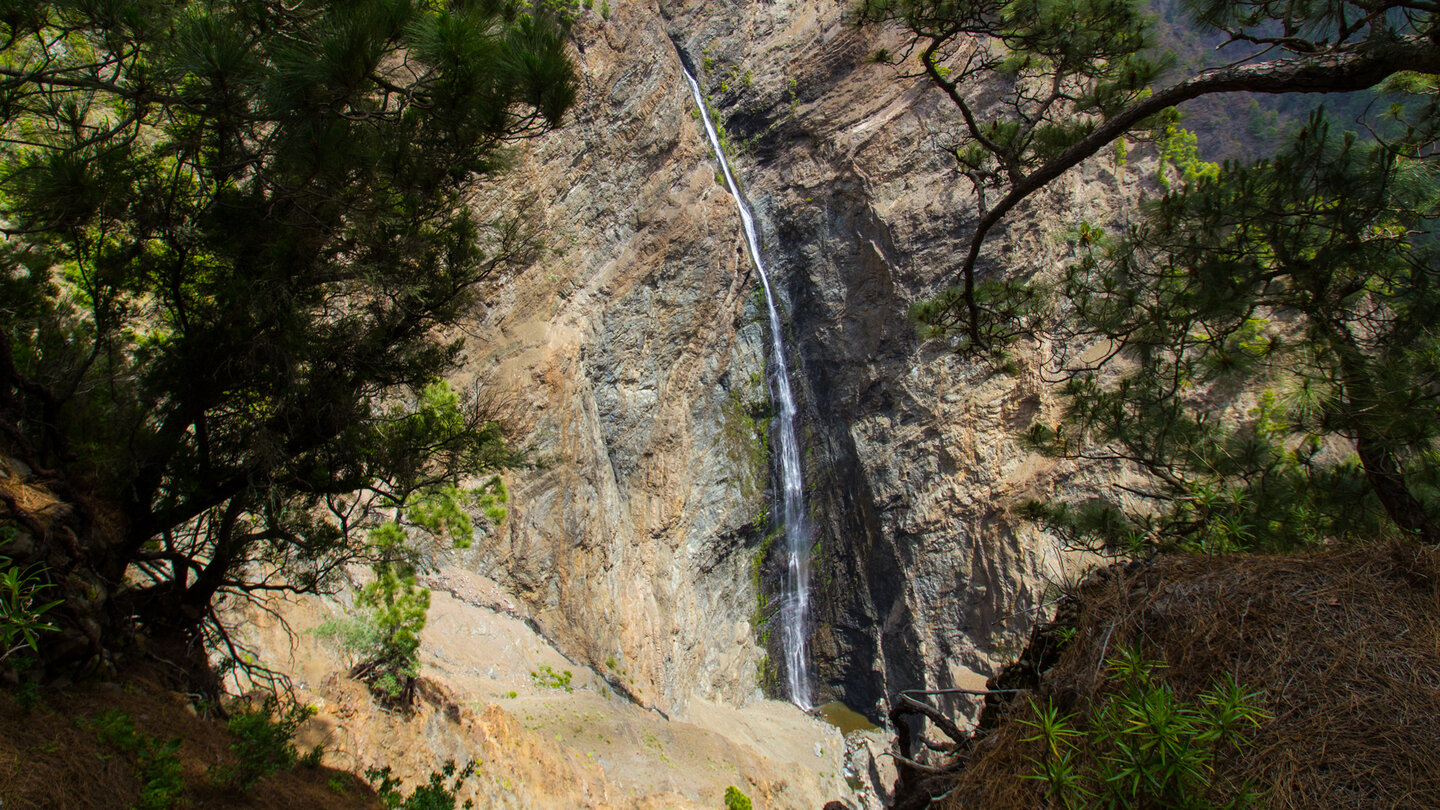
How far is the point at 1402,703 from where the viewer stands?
189cm

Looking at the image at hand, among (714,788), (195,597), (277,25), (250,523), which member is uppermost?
(277,25)

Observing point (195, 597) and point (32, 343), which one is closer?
point (32, 343)

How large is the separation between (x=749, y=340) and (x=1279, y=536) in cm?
1420

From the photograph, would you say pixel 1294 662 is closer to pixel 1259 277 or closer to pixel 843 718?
pixel 1259 277

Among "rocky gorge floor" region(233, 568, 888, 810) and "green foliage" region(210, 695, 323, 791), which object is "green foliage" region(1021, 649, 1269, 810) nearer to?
"green foliage" region(210, 695, 323, 791)

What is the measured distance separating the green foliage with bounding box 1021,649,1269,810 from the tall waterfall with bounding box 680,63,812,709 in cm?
1476

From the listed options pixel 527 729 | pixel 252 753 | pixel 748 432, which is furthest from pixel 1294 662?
pixel 748 432

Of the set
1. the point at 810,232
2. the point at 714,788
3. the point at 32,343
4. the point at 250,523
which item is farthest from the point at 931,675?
the point at 32,343

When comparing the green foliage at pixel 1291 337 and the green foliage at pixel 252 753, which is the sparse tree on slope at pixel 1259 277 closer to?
the green foliage at pixel 1291 337

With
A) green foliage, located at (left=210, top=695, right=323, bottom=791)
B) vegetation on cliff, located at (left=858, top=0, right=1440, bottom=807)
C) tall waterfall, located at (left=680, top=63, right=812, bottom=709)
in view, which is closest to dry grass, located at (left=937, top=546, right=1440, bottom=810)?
vegetation on cliff, located at (left=858, top=0, right=1440, bottom=807)

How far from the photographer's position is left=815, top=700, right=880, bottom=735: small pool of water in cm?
1527

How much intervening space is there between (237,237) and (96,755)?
100 inches

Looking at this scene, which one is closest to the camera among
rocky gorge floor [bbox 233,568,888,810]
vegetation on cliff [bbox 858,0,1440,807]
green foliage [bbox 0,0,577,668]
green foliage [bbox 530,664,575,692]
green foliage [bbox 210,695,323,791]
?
vegetation on cliff [bbox 858,0,1440,807]

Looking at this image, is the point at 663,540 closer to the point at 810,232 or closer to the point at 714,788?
the point at 714,788
